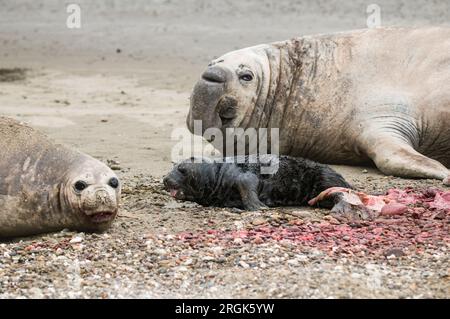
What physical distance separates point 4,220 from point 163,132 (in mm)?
4019

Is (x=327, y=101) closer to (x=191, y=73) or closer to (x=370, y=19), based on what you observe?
(x=191, y=73)

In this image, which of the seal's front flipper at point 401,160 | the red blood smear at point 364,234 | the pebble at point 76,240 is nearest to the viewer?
the red blood smear at point 364,234

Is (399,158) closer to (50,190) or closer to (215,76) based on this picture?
(215,76)

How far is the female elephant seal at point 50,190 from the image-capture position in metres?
6.11

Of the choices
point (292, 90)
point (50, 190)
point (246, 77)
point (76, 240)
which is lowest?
point (76, 240)

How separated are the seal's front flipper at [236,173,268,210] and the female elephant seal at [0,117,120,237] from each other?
3.16 ft

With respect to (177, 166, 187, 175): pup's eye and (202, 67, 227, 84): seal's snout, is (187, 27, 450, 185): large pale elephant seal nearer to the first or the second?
(202, 67, 227, 84): seal's snout

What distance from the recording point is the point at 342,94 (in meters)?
8.52

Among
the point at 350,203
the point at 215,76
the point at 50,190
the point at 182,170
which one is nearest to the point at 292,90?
the point at 215,76

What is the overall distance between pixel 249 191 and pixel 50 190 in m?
1.31

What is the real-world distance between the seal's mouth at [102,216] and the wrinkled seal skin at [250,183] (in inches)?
42.1

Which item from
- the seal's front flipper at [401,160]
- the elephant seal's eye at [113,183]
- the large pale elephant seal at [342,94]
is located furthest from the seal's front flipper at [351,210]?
the large pale elephant seal at [342,94]

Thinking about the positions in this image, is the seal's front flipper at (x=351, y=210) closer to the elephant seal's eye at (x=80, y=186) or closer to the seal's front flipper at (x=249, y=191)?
the seal's front flipper at (x=249, y=191)

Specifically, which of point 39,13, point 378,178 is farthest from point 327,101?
point 39,13
